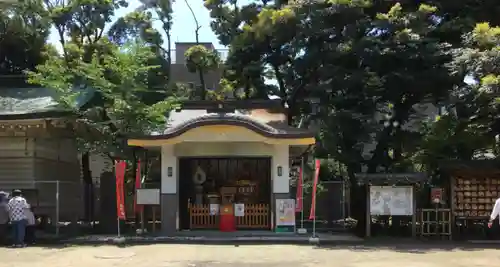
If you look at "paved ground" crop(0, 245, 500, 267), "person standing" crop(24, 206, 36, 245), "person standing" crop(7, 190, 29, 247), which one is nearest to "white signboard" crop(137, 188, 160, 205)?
"paved ground" crop(0, 245, 500, 267)

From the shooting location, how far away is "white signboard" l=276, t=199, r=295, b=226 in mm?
18328

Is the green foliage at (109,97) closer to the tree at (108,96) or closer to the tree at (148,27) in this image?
the tree at (108,96)

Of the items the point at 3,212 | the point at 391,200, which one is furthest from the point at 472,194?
the point at 3,212

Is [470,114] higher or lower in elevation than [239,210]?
higher

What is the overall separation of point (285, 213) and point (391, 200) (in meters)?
3.44

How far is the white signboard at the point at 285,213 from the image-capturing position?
18.3 meters

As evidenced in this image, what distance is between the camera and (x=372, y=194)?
18.2 m

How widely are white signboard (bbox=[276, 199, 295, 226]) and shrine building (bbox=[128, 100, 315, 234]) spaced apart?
35cm

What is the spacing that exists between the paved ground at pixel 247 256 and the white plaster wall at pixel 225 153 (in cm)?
303

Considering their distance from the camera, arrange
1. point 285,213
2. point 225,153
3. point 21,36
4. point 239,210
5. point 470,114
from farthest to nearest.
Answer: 1. point 21,36
2. point 470,114
3. point 225,153
4. point 239,210
5. point 285,213

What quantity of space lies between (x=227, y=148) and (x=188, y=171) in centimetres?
243

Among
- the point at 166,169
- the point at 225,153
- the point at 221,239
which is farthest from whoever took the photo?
the point at 225,153

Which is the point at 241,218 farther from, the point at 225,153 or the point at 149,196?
the point at 149,196

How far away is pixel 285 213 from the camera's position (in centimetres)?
1834
